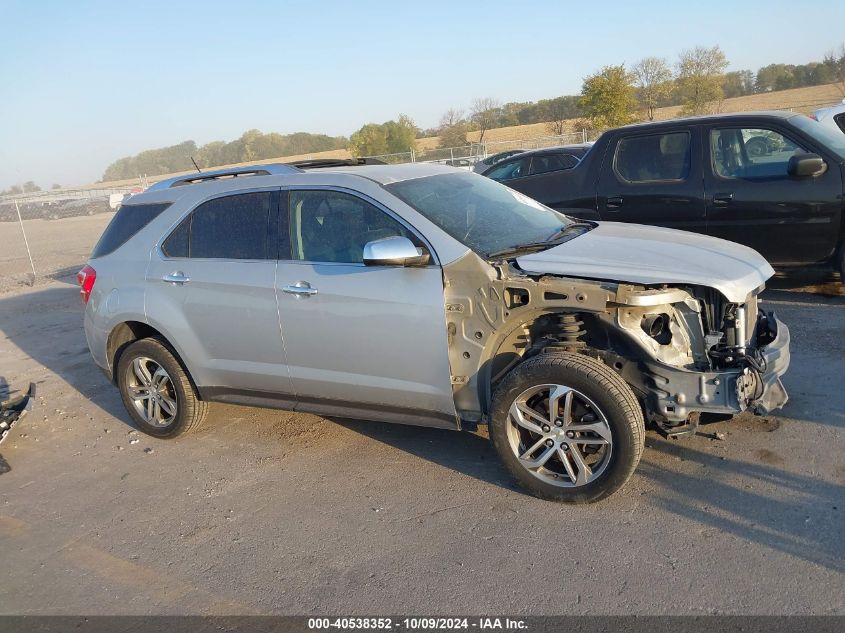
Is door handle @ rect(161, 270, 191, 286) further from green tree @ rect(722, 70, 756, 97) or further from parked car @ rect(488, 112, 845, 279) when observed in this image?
green tree @ rect(722, 70, 756, 97)

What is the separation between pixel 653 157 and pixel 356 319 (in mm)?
4482

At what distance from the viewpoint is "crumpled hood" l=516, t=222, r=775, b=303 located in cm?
357

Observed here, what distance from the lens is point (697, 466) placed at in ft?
13.0

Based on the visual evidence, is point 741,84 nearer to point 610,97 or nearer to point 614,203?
point 610,97

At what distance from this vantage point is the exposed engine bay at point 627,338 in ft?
11.7

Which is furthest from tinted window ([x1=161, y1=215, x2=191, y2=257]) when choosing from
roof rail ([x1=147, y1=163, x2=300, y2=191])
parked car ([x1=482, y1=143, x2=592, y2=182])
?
parked car ([x1=482, y1=143, x2=592, y2=182])

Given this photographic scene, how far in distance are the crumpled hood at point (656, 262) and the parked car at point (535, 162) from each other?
323 inches

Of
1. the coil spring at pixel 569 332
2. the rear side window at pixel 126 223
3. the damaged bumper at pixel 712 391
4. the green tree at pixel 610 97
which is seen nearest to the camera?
the damaged bumper at pixel 712 391

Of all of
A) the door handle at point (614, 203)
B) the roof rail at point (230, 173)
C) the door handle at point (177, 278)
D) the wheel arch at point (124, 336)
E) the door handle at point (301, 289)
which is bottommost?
the wheel arch at point (124, 336)

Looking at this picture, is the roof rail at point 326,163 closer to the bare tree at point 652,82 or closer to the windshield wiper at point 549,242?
the windshield wiper at point 549,242

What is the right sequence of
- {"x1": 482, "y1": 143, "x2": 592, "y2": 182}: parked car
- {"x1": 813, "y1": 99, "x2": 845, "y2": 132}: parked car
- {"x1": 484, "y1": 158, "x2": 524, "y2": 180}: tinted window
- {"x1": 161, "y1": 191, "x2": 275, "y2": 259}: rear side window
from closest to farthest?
{"x1": 161, "y1": 191, "x2": 275, "y2": 259}: rear side window, {"x1": 813, "y1": 99, "x2": 845, "y2": 132}: parked car, {"x1": 482, "y1": 143, "x2": 592, "y2": 182}: parked car, {"x1": 484, "y1": 158, "x2": 524, "y2": 180}: tinted window

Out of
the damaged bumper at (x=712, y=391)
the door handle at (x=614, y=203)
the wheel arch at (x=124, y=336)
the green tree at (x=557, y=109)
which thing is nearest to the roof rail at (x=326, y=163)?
the wheel arch at (x=124, y=336)

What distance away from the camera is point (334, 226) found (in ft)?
14.3

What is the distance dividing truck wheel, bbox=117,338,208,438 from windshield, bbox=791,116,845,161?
19.5 ft
